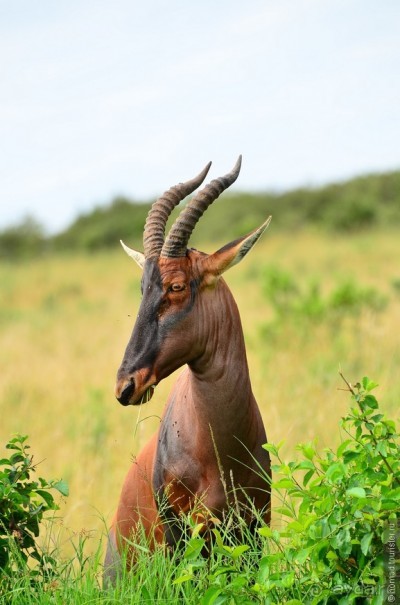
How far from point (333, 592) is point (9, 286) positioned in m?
20.0

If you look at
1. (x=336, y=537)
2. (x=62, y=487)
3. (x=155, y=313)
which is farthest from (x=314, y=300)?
(x=336, y=537)

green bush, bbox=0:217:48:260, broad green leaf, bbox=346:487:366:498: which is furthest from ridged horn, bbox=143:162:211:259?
green bush, bbox=0:217:48:260

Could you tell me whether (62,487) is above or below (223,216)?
below

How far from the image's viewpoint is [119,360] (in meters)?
11.3

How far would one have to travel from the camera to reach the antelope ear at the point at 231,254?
3.93 metres

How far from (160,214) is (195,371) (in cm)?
70

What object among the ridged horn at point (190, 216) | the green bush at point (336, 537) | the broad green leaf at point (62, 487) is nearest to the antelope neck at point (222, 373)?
the ridged horn at point (190, 216)

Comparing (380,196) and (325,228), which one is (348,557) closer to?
(325,228)

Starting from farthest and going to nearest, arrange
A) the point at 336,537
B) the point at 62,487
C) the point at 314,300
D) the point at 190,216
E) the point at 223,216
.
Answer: the point at 223,216
the point at 314,300
the point at 190,216
the point at 62,487
the point at 336,537

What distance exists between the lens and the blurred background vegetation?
33750 millimetres

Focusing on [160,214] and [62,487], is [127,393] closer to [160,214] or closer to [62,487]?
[62,487]

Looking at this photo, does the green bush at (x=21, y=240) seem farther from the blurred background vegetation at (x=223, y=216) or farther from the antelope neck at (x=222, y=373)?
the antelope neck at (x=222, y=373)

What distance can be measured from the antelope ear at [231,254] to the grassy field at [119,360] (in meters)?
0.64

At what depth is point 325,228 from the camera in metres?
27.5
